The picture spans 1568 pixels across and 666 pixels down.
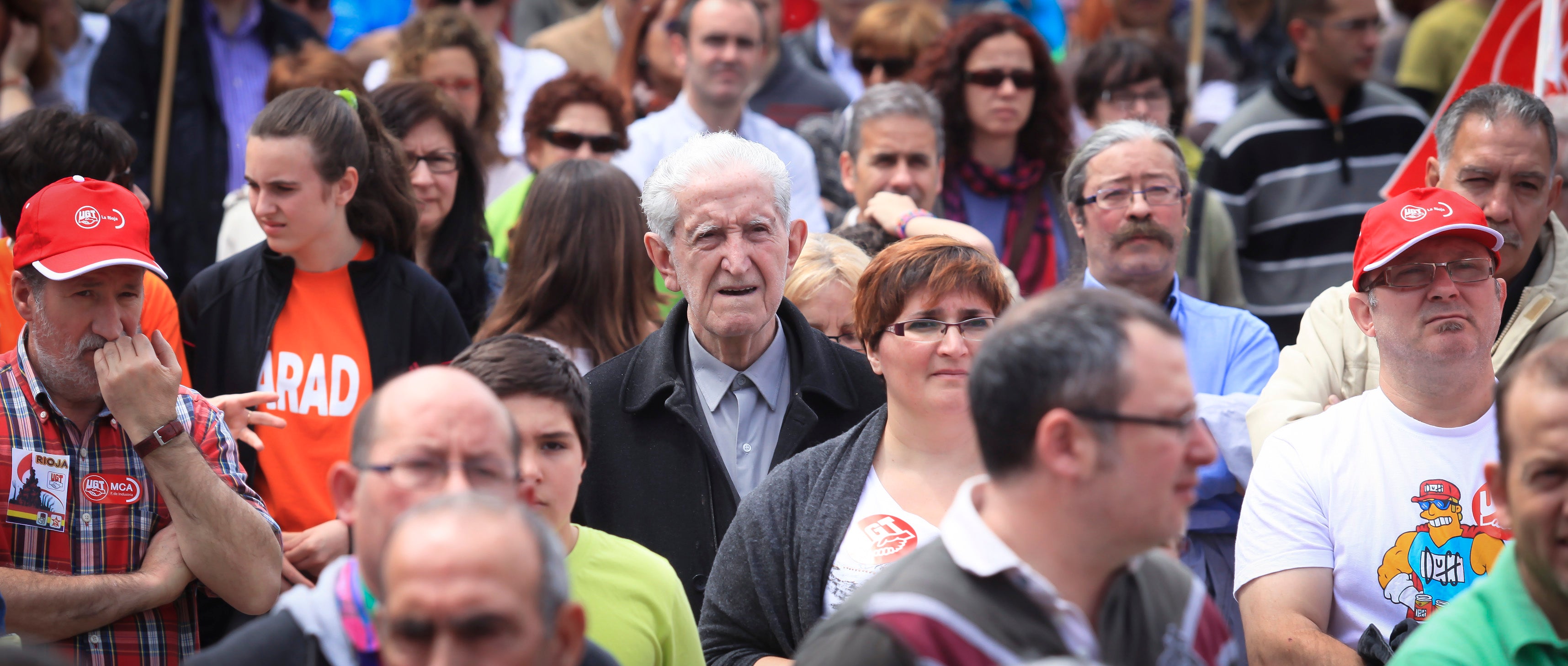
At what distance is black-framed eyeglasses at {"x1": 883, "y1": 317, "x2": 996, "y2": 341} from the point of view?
3375 mm

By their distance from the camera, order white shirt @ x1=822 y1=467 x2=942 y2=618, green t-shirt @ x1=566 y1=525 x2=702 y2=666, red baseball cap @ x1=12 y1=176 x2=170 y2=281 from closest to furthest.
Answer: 1. green t-shirt @ x1=566 y1=525 x2=702 y2=666
2. white shirt @ x1=822 y1=467 x2=942 y2=618
3. red baseball cap @ x1=12 y1=176 x2=170 y2=281

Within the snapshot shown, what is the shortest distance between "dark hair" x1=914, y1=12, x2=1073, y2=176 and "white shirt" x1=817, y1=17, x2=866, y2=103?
1.82 meters

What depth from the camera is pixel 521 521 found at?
6.97 feet

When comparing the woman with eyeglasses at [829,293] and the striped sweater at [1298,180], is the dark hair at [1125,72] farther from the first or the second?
the woman with eyeglasses at [829,293]

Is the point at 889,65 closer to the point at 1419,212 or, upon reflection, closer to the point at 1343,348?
the point at 1343,348

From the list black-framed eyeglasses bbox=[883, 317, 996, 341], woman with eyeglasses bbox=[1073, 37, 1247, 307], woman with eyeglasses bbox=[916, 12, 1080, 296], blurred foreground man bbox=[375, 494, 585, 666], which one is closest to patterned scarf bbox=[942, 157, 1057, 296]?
woman with eyeglasses bbox=[916, 12, 1080, 296]

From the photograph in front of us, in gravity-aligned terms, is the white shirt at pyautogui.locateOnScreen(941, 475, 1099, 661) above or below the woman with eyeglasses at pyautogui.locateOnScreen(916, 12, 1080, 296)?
below

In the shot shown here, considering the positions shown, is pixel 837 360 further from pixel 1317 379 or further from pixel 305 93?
pixel 305 93

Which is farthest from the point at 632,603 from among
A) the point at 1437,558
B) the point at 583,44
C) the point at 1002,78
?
the point at 583,44

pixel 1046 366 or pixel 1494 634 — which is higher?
pixel 1046 366

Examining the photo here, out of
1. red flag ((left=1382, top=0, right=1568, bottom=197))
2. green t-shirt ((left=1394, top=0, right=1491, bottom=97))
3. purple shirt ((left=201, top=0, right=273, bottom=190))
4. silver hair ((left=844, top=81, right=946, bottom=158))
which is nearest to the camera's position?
silver hair ((left=844, top=81, right=946, bottom=158))

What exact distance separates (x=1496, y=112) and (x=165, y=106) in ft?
17.7

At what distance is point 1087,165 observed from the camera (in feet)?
15.6

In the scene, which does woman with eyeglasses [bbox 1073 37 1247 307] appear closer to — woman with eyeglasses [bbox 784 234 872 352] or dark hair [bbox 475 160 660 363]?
woman with eyeglasses [bbox 784 234 872 352]
